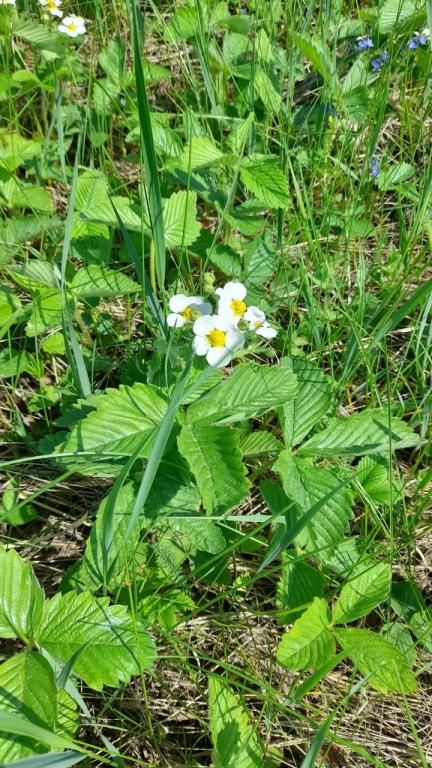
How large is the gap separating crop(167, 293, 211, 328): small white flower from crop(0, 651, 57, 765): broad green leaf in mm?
773

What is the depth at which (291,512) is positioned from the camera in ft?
5.25

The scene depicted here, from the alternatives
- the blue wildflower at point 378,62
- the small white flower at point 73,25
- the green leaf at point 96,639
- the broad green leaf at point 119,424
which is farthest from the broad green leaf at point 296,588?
the small white flower at point 73,25


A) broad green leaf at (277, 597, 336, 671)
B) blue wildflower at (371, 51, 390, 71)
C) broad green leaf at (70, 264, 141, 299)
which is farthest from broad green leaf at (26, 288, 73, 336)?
blue wildflower at (371, 51, 390, 71)

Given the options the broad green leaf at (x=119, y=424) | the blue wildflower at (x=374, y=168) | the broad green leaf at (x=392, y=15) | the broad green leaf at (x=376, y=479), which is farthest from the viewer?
the broad green leaf at (x=392, y=15)

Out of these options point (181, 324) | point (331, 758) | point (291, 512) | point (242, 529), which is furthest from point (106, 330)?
point (331, 758)

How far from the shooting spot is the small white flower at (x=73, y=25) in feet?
8.53

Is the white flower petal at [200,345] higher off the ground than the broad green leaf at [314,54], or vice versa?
the broad green leaf at [314,54]

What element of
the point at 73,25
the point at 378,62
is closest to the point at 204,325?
the point at 378,62

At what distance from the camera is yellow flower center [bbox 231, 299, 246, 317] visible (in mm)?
1713

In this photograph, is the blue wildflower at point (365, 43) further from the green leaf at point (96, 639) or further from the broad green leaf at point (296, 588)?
the green leaf at point (96, 639)

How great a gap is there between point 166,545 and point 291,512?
31 centimetres

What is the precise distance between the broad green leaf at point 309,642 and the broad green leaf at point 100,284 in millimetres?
958

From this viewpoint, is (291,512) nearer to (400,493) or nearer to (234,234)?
(400,493)

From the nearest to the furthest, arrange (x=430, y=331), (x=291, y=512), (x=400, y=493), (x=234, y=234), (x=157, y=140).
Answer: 1. (x=291, y=512)
2. (x=400, y=493)
3. (x=430, y=331)
4. (x=157, y=140)
5. (x=234, y=234)
